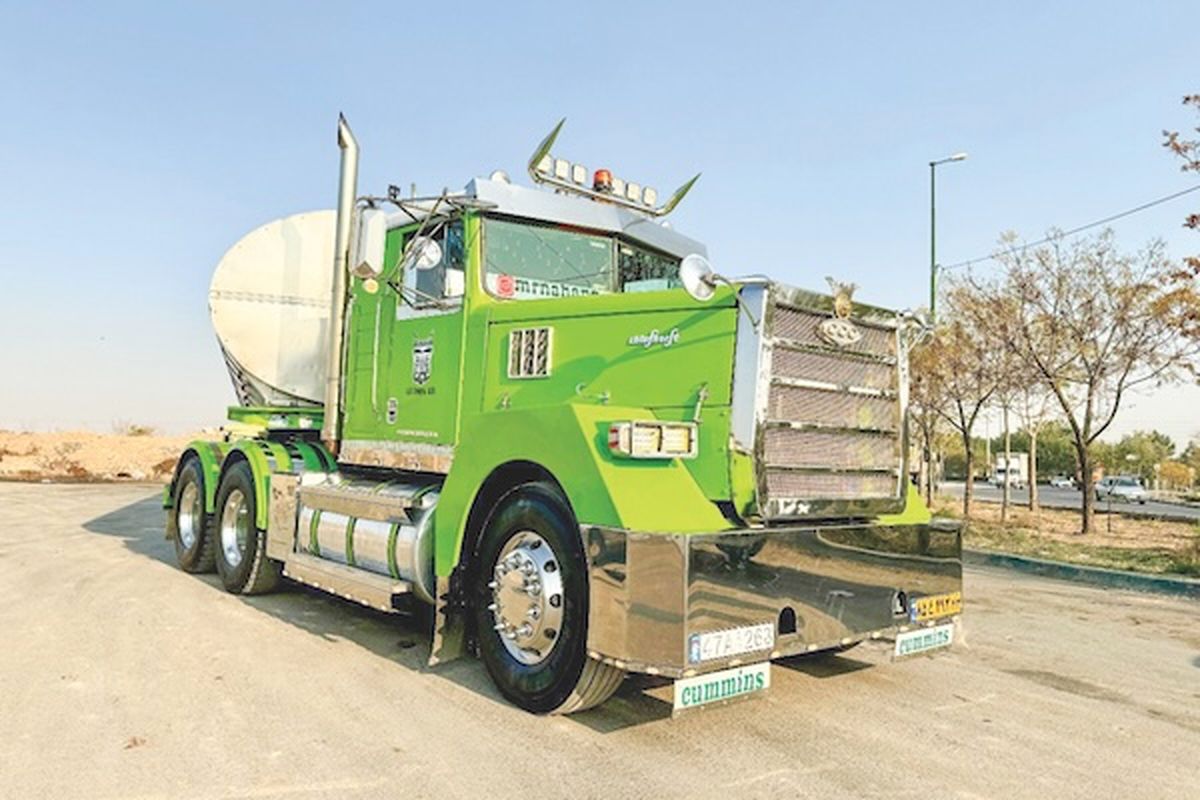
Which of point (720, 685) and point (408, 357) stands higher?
point (408, 357)

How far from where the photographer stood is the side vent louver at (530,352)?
18.0 ft

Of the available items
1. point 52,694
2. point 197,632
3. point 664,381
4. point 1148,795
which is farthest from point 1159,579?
point 52,694

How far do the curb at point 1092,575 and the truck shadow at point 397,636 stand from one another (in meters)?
6.90

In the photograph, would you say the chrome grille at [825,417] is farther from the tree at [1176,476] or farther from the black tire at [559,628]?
the tree at [1176,476]

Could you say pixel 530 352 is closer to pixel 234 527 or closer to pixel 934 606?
pixel 934 606

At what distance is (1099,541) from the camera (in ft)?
48.3

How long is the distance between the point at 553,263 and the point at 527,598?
2497 mm

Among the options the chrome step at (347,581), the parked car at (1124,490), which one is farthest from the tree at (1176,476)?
the chrome step at (347,581)

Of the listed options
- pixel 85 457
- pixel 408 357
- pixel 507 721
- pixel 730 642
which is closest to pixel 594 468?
pixel 730 642

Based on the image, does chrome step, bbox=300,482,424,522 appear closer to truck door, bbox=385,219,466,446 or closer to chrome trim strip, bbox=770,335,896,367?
truck door, bbox=385,219,466,446

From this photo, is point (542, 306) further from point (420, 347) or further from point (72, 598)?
point (72, 598)

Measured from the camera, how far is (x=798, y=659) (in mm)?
5945

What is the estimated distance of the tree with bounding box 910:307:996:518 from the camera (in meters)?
18.9

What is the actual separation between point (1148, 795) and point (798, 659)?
7.98 feet
